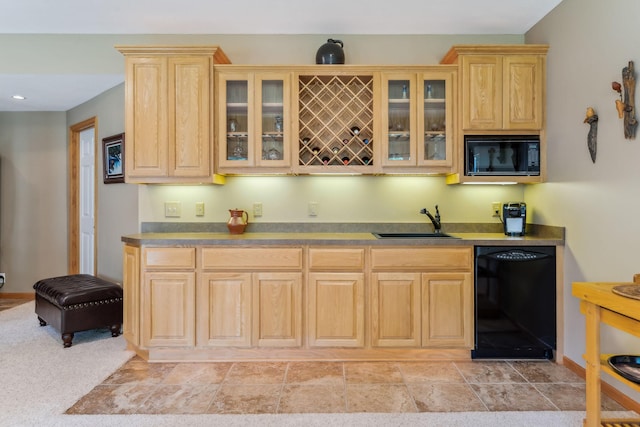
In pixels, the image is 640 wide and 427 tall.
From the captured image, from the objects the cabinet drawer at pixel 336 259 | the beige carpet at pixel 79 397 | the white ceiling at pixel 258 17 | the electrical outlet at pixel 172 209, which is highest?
the white ceiling at pixel 258 17

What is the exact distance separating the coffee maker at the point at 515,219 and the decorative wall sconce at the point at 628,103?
91 cm

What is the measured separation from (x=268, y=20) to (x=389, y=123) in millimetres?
1297

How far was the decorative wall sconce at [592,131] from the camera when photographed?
2.32 meters

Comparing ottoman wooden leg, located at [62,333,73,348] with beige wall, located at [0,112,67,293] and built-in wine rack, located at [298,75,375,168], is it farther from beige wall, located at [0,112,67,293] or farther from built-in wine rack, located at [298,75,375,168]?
built-in wine rack, located at [298,75,375,168]

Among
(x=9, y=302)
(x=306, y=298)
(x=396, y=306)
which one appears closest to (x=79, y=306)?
(x=306, y=298)

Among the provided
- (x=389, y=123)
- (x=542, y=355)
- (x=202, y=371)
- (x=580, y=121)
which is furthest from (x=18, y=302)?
(x=580, y=121)

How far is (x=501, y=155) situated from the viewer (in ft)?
9.37

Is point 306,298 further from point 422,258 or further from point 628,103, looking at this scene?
point 628,103

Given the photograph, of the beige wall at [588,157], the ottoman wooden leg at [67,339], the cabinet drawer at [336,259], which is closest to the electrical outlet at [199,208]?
the cabinet drawer at [336,259]

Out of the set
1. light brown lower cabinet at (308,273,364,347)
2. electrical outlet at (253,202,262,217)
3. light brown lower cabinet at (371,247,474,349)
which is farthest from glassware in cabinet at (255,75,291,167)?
light brown lower cabinet at (371,247,474,349)

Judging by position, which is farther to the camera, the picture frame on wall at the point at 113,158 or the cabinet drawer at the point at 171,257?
the picture frame on wall at the point at 113,158

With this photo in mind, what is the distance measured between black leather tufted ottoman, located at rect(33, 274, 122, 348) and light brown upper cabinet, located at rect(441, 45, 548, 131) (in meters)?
3.25

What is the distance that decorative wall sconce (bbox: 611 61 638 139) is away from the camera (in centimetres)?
203

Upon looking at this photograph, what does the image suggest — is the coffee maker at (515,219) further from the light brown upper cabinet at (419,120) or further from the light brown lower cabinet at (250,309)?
the light brown lower cabinet at (250,309)
